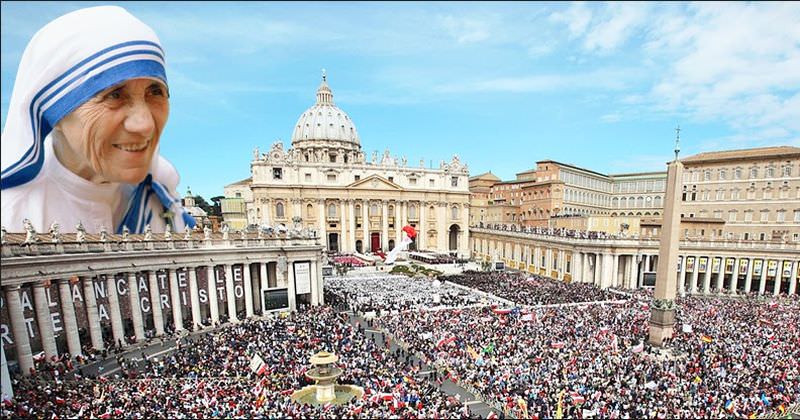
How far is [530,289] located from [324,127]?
72.3 metres

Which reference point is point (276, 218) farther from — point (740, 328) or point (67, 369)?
point (740, 328)

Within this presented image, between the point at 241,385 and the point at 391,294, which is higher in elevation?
the point at 241,385

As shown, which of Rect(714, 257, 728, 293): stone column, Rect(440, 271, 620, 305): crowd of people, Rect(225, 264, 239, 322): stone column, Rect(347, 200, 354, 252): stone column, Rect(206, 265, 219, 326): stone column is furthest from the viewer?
Rect(347, 200, 354, 252): stone column

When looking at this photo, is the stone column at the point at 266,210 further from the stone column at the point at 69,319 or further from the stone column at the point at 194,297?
the stone column at the point at 69,319

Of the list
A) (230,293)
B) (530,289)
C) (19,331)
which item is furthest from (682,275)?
(19,331)

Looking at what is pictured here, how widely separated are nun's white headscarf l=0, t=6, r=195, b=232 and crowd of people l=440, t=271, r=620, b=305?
30.6 metres

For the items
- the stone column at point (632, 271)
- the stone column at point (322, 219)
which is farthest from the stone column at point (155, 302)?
the stone column at point (322, 219)

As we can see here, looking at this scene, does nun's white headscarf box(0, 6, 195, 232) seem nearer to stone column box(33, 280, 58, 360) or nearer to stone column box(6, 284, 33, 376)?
stone column box(6, 284, 33, 376)

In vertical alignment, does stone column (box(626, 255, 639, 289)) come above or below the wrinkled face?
below

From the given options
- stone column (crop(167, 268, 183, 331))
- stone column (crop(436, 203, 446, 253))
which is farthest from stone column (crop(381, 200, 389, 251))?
stone column (crop(167, 268, 183, 331))

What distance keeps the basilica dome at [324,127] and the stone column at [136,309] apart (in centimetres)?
7562

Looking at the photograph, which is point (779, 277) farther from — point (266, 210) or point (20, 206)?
point (266, 210)

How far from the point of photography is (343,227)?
7669 centimetres

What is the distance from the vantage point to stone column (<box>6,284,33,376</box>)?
19234 mm
